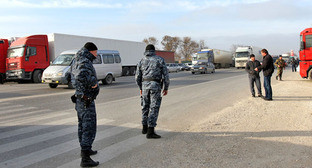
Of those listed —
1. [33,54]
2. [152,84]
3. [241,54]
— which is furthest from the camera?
[241,54]

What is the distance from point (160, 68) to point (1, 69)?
20.1 metres

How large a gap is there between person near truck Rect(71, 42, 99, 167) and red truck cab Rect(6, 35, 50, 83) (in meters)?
17.7

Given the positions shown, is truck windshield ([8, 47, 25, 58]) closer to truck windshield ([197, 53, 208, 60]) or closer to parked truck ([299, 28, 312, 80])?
parked truck ([299, 28, 312, 80])

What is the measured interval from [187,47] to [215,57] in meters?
44.1

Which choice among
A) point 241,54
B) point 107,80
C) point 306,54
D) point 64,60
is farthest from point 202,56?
point 64,60

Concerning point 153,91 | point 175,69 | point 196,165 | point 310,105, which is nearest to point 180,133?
point 153,91

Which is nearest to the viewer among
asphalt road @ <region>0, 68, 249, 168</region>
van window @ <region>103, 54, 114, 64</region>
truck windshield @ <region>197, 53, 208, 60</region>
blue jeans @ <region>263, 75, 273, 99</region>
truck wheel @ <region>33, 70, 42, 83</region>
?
asphalt road @ <region>0, 68, 249, 168</region>

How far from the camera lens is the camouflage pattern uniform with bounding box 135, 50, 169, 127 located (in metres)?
4.93

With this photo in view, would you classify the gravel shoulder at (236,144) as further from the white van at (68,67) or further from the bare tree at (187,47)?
the bare tree at (187,47)

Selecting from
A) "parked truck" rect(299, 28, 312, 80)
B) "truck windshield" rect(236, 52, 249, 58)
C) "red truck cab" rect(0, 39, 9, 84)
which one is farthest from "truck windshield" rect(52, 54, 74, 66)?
"truck windshield" rect(236, 52, 249, 58)

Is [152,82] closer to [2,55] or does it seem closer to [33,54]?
[33,54]

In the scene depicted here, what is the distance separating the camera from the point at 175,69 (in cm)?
3803

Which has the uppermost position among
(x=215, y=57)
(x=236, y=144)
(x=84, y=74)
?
(x=215, y=57)

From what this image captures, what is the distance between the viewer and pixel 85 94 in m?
3.72
